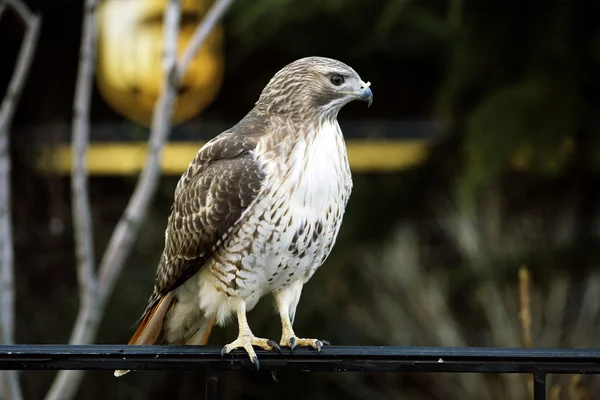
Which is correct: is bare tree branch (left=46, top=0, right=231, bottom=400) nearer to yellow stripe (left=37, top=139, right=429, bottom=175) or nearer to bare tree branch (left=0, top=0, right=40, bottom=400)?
bare tree branch (left=0, top=0, right=40, bottom=400)

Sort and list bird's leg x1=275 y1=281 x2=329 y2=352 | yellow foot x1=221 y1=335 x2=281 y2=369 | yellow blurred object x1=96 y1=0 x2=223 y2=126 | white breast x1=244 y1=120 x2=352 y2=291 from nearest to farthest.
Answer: yellow foot x1=221 y1=335 x2=281 y2=369 < white breast x1=244 y1=120 x2=352 y2=291 < bird's leg x1=275 y1=281 x2=329 y2=352 < yellow blurred object x1=96 y1=0 x2=223 y2=126

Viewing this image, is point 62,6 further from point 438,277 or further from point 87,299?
point 87,299

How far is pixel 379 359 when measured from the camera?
4.94ft

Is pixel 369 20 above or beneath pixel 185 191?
above

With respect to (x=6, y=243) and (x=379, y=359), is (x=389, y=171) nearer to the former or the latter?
(x=6, y=243)

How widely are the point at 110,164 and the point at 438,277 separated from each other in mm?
1897

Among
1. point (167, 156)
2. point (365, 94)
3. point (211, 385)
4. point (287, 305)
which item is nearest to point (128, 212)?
point (287, 305)

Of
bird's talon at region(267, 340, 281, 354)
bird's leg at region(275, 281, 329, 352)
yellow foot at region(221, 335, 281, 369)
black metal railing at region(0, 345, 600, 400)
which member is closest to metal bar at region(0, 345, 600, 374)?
black metal railing at region(0, 345, 600, 400)

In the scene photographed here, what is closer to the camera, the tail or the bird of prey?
the bird of prey

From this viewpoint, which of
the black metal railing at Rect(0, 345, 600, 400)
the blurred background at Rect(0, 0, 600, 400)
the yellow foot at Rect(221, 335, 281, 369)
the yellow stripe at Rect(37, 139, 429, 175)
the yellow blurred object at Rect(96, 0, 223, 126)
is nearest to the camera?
the black metal railing at Rect(0, 345, 600, 400)

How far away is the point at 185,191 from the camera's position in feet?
7.07

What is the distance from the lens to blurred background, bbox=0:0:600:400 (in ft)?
9.91

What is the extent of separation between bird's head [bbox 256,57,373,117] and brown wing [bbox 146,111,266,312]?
3.1 inches

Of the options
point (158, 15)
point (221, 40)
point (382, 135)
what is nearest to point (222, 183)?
point (158, 15)
